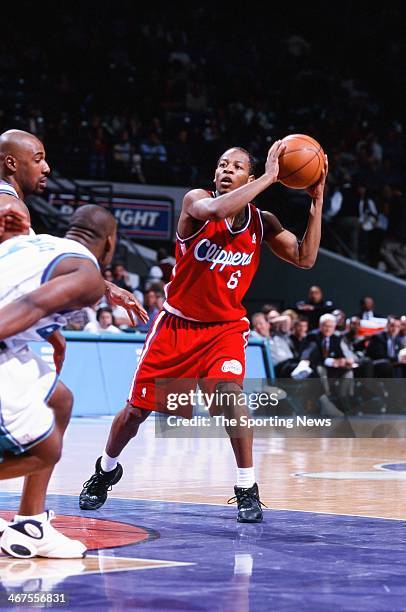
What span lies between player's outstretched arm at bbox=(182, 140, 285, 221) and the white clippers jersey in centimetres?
145

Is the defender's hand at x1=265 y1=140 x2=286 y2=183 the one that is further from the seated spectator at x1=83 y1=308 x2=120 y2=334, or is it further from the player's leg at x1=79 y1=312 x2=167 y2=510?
the seated spectator at x1=83 y1=308 x2=120 y2=334

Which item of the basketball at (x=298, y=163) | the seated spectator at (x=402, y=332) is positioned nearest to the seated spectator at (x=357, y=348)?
the seated spectator at (x=402, y=332)

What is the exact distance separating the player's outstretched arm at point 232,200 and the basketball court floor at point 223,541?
153 centimetres

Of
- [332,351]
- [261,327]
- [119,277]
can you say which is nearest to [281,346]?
[261,327]

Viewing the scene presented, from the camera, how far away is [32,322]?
3.80 metres

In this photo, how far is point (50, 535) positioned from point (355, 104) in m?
20.1

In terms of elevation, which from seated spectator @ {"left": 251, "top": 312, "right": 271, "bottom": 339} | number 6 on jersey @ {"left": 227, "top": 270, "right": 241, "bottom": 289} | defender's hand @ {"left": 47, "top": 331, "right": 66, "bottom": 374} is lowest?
seated spectator @ {"left": 251, "top": 312, "right": 271, "bottom": 339}

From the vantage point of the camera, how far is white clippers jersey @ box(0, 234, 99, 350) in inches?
156

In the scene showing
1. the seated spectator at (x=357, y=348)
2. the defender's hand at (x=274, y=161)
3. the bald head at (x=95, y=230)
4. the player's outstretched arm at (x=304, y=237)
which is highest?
the defender's hand at (x=274, y=161)

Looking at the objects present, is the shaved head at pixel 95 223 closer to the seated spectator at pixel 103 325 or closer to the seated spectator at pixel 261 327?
the seated spectator at pixel 103 325

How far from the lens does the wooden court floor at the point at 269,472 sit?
6320mm

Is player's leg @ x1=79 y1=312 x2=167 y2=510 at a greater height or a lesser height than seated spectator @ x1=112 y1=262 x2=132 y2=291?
greater

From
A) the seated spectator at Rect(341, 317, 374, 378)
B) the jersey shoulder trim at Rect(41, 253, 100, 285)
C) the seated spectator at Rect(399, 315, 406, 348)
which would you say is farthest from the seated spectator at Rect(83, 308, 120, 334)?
the jersey shoulder trim at Rect(41, 253, 100, 285)

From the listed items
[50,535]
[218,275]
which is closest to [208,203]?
[218,275]
